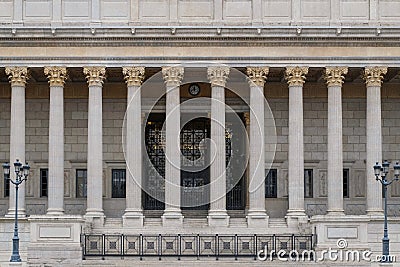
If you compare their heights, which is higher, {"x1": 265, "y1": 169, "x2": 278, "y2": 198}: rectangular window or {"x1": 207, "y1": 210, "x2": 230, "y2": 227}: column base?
{"x1": 265, "y1": 169, "x2": 278, "y2": 198}: rectangular window

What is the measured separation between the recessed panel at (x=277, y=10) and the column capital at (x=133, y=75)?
7.75 meters

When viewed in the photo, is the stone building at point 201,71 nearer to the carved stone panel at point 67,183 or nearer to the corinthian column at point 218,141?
the corinthian column at point 218,141

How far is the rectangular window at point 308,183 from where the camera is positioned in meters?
64.1

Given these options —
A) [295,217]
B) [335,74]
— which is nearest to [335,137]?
[335,74]

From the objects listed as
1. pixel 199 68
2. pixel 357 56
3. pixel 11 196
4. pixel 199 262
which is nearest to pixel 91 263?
pixel 199 262

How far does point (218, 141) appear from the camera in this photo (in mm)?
58594

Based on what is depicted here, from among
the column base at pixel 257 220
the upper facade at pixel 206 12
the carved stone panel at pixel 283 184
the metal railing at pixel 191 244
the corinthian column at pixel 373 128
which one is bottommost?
the metal railing at pixel 191 244

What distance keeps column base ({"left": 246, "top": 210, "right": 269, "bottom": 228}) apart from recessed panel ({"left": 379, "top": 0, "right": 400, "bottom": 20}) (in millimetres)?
13211

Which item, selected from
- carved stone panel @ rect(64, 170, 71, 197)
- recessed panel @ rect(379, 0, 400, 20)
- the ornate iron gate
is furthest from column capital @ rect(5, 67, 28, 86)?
recessed panel @ rect(379, 0, 400, 20)

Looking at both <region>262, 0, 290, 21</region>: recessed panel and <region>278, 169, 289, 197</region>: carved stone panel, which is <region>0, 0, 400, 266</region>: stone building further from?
<region>278, 169, 289, 197</region>: carved stone panel

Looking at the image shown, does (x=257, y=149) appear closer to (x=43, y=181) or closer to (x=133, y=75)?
(x=133, y=75)

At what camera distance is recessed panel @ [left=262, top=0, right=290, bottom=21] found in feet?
194

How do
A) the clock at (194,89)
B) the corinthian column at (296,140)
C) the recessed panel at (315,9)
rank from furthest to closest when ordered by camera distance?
the clock at (194,89)
the recessed panel at (315,9)
the corinthian column at (296,140)

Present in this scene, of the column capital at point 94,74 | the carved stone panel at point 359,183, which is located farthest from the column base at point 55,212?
the carved stone panel at point 359,183
